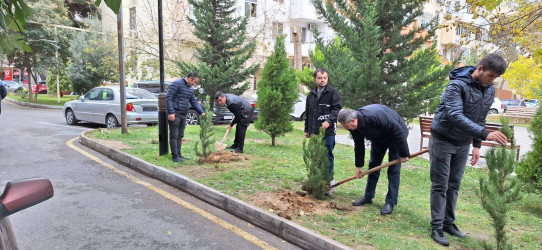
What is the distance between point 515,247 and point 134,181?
551 centimetres

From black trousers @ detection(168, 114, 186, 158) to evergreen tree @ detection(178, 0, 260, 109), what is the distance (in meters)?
6.28

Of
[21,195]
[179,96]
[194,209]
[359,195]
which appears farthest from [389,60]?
[21,195]

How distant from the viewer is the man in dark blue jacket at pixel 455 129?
3.76 meters

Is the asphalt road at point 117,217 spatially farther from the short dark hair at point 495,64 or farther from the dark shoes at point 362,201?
the short dark hair at point 495,64

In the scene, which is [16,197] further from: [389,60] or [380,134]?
[389,60]

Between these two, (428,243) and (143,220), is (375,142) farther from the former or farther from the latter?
(143,220)

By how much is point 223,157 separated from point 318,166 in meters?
3.17

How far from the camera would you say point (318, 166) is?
5.28 m

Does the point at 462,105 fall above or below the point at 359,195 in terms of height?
above

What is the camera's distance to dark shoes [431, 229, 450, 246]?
3969 mm

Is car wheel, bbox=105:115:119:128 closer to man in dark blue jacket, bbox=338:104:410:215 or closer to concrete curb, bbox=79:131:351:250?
concrete curb, bbox=79:131:351:250

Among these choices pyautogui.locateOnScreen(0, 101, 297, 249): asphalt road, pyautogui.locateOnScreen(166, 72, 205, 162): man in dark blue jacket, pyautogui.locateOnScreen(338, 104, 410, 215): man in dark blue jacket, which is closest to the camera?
pyautogui.locateOnScreen(0, 101, 297, 249): asphalt road

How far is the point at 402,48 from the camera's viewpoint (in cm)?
842

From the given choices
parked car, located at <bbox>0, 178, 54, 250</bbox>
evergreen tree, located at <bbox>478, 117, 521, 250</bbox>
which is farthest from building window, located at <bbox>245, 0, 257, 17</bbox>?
parked car, located at <bbox>0, 178, 54, 250</bbox>
